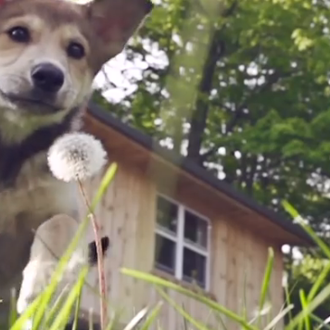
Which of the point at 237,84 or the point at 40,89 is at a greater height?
the point at 237,84

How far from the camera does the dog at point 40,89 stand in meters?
2.93

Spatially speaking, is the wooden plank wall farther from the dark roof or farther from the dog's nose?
the dog's nose

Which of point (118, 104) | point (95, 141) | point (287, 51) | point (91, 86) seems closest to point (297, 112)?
point (287, 51)

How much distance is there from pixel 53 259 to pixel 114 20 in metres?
1.15

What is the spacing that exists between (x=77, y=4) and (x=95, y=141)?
164cm

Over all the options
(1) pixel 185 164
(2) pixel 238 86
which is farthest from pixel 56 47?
(2) pixel 238 86

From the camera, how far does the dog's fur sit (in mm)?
2113

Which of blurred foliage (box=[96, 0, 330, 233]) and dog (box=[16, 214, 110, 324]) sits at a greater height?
blurred foliage (box=[96, 0, 330, 233])

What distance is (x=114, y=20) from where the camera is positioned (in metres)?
3.36

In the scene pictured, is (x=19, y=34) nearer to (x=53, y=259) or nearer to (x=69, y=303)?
(x=53, y=259)

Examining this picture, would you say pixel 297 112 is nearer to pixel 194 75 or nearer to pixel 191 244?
pixel 194 75

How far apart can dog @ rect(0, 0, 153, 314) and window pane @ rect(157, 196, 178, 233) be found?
1149 cm

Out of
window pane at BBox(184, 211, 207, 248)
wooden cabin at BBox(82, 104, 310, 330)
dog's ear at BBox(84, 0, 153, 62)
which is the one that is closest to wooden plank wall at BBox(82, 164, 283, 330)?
wooden cabin at BBox(82, 104, 310, 330)

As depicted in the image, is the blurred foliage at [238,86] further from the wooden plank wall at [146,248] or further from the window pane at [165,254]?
the window pane at [165,254]
